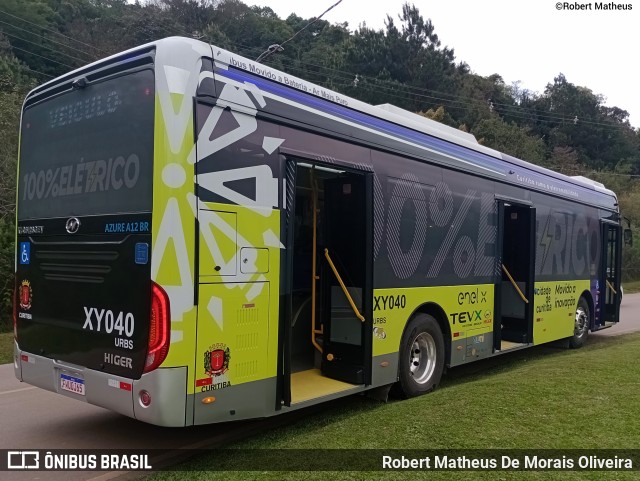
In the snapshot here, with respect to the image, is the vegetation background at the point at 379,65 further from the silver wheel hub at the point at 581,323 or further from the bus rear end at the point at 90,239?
the bus rear end at the point at 90,239

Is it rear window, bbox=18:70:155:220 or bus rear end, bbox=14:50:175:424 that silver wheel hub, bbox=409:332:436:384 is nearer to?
bus rear end, bbox=14:50:175:424

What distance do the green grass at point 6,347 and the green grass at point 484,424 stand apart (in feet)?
19.3

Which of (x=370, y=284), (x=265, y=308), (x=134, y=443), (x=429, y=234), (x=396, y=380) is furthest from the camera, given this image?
(x=429, y=234)

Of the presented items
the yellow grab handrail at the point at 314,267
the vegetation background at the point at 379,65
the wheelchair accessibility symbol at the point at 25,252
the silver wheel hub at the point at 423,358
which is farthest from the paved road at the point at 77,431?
the vegetation background at the point at 379,65

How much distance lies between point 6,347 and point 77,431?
19.8 feet

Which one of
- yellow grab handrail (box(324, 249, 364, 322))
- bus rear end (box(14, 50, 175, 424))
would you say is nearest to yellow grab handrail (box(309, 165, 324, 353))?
yellow grab handrail (box(324, 249, 364, 322))

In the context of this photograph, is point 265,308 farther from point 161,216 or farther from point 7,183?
point 7,183

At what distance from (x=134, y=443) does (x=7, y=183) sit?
1137cm

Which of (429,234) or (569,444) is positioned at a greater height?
(429,234)

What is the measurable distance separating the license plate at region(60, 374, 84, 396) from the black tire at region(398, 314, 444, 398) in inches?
133

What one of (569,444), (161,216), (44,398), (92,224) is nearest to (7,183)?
(44,398)

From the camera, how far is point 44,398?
22.4ft

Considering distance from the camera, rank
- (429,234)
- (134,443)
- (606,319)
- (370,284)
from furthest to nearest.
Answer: (606,319) < (429,234) < (370,284) < (134,443)

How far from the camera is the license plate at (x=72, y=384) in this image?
4641mm
